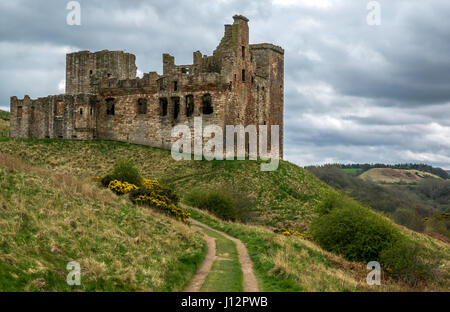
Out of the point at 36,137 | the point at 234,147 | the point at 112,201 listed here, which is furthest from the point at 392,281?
the point at 36,137

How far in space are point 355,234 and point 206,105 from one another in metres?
26.1

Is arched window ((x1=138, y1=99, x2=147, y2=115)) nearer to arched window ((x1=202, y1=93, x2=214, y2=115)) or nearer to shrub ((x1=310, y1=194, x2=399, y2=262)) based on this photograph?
arched window ((x1=202, y1=93, x2=214, y2=115))

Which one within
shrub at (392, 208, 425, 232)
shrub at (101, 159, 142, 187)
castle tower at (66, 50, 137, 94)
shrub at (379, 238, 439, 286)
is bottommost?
shrub at (392, 208, 425, 232)

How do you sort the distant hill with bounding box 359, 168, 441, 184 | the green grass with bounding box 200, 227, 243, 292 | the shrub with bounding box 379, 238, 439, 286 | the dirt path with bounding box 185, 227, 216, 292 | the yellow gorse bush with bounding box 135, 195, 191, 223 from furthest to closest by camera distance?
1. the distant hill with bounding box 359, 168, 441, 184
2. the yellow gorse bush with bounding box 135, 195, 191, 223
3. the shrub with bounding box 379, 238, 439, 286
4. the dirt path with bounding box 185, 227, 216, 292
5. the green grass with bounding box 200, 227, 243, 292

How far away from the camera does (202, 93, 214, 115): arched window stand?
2041 inches

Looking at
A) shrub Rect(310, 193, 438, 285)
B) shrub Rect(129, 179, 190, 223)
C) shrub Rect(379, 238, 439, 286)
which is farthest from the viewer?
shrub Rect(129, 179, 190, 223)

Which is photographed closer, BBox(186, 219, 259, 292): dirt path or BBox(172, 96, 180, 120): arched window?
BBox(186, 219, 259, 292): dirt path

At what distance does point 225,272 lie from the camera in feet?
62.8

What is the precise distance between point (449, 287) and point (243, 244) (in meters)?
9.73

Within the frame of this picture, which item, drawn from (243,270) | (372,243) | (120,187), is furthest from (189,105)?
(243,270)

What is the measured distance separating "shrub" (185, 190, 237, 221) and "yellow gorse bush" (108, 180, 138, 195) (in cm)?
745

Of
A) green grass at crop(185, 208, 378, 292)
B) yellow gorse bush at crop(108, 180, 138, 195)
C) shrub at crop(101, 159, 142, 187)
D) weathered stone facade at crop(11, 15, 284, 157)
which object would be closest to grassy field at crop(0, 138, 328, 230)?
weathered stone facade at crop(11, 15, 284, 157)

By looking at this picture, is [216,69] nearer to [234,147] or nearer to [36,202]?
[234,147]

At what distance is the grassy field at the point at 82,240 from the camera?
48.5ft
